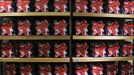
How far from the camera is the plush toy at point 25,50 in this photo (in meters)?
3.20

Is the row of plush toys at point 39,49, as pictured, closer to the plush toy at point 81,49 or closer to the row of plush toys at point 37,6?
the plush toy at point 81,49

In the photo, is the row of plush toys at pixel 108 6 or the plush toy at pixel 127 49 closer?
the row of plush toys at pixel 108 6

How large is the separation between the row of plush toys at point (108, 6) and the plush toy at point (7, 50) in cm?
90

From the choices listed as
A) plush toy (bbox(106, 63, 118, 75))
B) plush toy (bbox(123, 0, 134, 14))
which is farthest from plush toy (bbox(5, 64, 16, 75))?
plush toy (bbox(123, 0, 134, 14))

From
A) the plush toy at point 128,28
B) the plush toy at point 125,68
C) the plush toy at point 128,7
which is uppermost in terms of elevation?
the plush toy at point 128,7

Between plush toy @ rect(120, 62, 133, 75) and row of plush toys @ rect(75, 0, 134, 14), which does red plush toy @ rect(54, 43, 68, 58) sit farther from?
plush toy @ rect(120, 62, 133, 75)

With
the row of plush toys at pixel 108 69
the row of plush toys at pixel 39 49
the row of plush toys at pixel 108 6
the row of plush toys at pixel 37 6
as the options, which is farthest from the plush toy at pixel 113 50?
the row of plush toys at pixel 37 6

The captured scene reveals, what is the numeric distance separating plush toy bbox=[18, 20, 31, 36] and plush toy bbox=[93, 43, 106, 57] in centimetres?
82

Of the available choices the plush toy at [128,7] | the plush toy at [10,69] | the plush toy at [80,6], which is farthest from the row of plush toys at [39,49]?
the plush toy at [128,7]

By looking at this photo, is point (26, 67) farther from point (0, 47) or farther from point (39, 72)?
point (0, 47)

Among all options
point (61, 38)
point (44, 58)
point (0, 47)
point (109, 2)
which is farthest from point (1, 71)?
point (109, 2)

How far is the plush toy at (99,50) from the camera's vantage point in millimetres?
3242

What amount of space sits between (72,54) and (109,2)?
77 cm

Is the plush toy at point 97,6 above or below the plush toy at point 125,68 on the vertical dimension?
above
